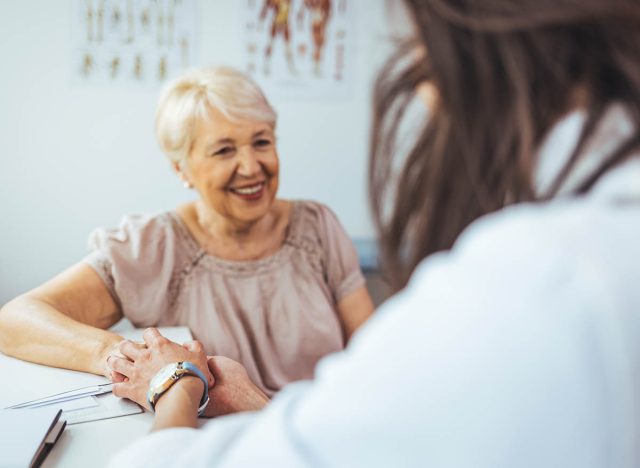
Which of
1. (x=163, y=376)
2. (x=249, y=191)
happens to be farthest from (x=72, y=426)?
(x=249, y=191)

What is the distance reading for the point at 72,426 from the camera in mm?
1078

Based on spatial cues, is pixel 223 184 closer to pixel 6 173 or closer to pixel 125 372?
pixel 125 372

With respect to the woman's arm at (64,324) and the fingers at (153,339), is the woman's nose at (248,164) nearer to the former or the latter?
the woman's arm at (64,324)

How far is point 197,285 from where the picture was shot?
181cm

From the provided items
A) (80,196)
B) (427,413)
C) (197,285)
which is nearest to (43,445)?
(427,413)

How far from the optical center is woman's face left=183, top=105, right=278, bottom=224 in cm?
184

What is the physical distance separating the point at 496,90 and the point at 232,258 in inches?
54.1

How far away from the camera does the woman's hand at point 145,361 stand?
1.16 meters

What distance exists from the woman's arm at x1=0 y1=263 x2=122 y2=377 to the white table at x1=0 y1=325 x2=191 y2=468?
25 mm

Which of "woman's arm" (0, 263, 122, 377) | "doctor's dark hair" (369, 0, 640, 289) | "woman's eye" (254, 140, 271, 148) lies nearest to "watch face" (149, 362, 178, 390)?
"woman's arm" (0, 263, 122, 377)

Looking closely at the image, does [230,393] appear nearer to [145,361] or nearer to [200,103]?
[145,361]

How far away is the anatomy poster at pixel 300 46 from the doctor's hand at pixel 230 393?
254 cm

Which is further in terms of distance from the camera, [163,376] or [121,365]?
[121,365]

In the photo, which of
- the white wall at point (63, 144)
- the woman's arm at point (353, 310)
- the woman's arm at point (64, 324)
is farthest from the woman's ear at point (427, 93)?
A: the white wall at point (63, 144)
